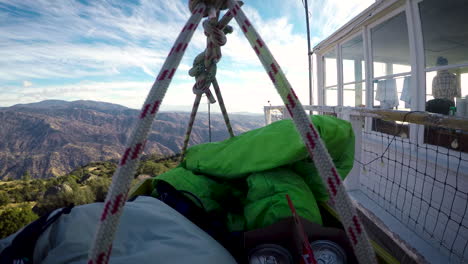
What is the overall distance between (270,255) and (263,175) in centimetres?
36

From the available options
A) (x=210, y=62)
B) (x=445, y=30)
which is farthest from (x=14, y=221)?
(x=445, y=30)

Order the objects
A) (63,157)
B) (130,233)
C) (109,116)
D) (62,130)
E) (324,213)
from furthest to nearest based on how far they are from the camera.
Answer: (109,116)
(62,130)
(63,157)
(324,213)
(130,233)

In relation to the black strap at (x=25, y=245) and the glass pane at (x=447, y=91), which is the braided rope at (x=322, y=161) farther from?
the glass pane at (x=447, y=91)

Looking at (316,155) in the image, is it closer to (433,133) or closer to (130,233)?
(130,233)

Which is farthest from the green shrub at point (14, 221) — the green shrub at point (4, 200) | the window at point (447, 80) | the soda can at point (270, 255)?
the window at point (447, 80)

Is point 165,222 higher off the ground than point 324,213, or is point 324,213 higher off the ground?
point 165,222

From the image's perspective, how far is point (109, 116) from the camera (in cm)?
14150

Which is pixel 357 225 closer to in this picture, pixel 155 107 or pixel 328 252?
pixel 328 252

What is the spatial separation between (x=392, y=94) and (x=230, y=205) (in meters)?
4.27

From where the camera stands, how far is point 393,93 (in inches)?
161

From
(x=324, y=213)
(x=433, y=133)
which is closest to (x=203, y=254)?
(x=324, y=213)

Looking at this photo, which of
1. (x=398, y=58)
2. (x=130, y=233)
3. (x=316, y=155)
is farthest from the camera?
(x=398, y=58)

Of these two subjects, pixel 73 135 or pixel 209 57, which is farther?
pixel 73 135

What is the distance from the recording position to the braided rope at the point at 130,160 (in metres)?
0.48
